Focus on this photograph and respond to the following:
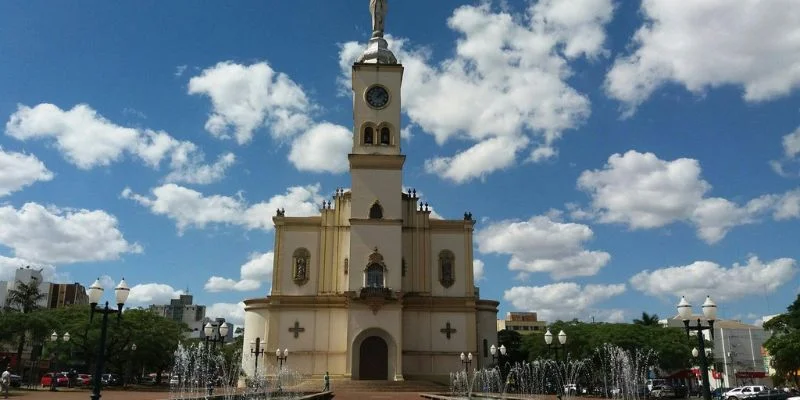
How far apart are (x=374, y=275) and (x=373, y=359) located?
5219 mm

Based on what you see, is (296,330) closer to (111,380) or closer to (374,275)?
(374,275)

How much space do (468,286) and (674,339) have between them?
1551 cm

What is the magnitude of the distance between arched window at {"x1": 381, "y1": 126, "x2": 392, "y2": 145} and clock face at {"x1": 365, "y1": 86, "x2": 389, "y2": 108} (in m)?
1.69

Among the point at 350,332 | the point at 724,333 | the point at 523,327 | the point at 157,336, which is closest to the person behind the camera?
the point at 350,332

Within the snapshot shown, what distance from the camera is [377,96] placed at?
46000 millimetres

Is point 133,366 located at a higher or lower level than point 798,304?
lower

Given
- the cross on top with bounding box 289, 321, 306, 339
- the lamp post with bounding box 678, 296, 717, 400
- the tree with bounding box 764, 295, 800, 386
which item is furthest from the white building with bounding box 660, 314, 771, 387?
the lamp post with bounding box 678, 296, 717, 400

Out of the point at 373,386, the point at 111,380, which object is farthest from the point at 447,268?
the point at 111,380

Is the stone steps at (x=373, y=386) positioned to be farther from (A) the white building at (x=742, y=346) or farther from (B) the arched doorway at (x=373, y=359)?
(A) the white building at (x=742, y=346)

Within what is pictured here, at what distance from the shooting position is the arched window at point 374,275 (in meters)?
42.1

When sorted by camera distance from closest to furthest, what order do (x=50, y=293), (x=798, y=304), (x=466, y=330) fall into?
(x=466, y=330)
(x=798, y=304)
(x=50, y=293)

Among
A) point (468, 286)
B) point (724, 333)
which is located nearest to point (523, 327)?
point (724, 333)

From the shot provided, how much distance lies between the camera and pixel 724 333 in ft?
237

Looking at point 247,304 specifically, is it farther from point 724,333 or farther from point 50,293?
point 724,333
